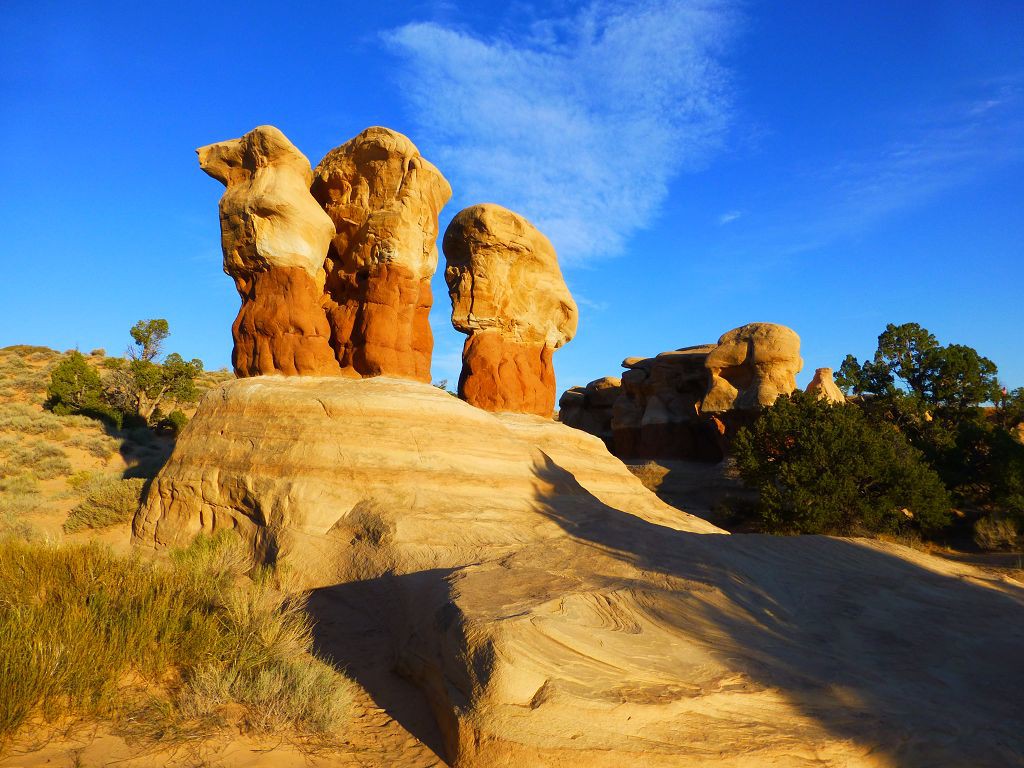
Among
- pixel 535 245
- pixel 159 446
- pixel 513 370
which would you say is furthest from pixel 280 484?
pixel 159 446

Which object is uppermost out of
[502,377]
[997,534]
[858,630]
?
[502,377]

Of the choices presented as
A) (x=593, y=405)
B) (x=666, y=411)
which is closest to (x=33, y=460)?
(x=666, y=411)

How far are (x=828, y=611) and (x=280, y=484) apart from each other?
7105mm

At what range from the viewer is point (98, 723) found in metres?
3.98

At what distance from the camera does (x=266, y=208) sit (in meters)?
10.6

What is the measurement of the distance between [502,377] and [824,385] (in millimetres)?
16043

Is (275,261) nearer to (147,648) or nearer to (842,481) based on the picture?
(147,648)

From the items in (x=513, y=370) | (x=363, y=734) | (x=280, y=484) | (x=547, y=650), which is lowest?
(x=363, y=734)

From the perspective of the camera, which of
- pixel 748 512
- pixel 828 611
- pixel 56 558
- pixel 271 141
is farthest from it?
pixel 748 512

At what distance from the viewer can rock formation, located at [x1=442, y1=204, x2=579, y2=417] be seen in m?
16.1

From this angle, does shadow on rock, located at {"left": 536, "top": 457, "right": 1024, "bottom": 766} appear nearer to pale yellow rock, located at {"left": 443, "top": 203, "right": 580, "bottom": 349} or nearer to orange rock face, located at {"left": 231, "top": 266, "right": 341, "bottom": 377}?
orange rock face, located at {"left": 231, "top": 266, "right": 341, "bottom": 377}

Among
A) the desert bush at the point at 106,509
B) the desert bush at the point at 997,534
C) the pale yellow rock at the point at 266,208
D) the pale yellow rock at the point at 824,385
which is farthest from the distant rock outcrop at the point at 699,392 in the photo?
the desert bush at the point at 106,509

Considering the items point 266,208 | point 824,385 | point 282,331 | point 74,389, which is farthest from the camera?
point 824,385

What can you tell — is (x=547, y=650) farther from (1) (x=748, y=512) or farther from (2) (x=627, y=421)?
(2) (x=627, y=421)
